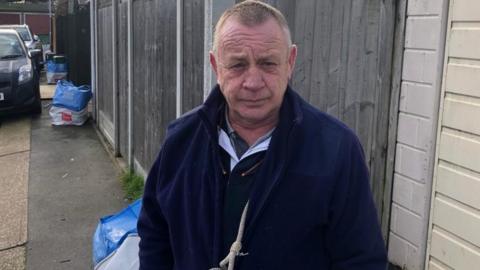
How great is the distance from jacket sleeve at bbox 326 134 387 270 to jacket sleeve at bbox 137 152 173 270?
593mm

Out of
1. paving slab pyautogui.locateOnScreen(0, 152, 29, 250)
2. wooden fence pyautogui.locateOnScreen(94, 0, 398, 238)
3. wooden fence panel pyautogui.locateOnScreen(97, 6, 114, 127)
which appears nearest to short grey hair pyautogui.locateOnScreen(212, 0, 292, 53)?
wooden fence pyautogui.locateOnScreen(94, 0, 398, 238)

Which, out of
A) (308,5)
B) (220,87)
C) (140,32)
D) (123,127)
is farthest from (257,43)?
(123,127)

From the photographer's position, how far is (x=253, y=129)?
1.91 meters

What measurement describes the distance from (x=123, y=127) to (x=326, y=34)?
4517 mm

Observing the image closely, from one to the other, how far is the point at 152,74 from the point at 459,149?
3270 millimetres

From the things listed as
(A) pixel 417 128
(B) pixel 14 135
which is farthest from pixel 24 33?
(A) pixel 417 128

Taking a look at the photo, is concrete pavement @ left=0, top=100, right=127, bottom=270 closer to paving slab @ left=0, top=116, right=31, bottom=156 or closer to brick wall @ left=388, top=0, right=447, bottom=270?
paving slab @ left=0, top=116, right=31, bottom=156

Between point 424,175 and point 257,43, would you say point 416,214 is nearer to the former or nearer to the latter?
point 424,175

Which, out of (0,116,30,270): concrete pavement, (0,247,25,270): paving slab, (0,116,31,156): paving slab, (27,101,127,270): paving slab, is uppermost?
(27,101,127,270): paving slab

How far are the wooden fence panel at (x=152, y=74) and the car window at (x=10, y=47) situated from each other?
617 centimetres

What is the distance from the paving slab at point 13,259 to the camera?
15.7 ft

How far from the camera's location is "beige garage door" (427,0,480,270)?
3355mm

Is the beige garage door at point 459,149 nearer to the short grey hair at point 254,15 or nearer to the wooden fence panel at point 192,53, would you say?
the wooden fence panel at point 192,53

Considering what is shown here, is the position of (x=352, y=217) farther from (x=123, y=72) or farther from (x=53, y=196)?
(x=123, y=72)
